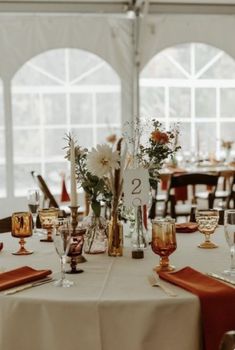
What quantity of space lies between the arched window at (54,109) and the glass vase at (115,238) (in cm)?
540

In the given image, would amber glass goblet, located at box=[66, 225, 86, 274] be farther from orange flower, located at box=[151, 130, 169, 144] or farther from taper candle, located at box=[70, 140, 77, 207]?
orange flower, located at box=[151, 130, 169, 144]

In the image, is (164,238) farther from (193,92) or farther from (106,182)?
(193,92)

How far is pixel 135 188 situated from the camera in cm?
244

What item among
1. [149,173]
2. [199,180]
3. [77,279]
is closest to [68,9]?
[199,180]

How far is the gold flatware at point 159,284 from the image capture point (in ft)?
6.13

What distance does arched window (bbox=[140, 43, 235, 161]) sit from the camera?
27.7 feet

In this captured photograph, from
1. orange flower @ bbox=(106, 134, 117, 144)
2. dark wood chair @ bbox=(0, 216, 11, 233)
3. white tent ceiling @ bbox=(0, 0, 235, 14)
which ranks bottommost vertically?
dark wood chair @ bbox=(0, 216, 11, 233)

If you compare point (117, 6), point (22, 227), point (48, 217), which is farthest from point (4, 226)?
point (117, 6)

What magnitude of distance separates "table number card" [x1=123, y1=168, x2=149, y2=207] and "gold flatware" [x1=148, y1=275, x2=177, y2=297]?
439mm

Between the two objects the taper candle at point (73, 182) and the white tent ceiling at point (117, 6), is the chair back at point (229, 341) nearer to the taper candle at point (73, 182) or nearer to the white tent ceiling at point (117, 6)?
the taper candle at point (73, 182)

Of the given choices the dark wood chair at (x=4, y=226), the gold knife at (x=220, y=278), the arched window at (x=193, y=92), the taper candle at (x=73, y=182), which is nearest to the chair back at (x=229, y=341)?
the gold knife at (x=220, y=278)

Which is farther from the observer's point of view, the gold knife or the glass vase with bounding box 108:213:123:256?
the glass vase with bounding box 108:213:123:256

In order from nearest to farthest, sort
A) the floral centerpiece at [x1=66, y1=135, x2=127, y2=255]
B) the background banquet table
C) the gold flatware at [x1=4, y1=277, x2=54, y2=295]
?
the background banquet table < the gold flatware at [x1=4, y1=277, x2=54, y2=295] < the floral centerpiece at [x1=66, y1=135, x2=127, y2=255]

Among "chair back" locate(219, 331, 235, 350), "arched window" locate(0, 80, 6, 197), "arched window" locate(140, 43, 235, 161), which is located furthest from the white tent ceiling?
"chair back" locate(219, 331, 235, 350)
